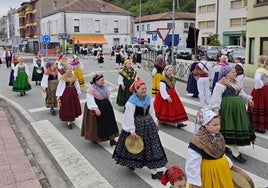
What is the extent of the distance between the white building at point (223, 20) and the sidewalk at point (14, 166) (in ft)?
145

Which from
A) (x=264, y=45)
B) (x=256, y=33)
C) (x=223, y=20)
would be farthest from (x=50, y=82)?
(x=223, y=20)

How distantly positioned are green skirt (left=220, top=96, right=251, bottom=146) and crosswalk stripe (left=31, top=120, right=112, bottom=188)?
2.36 metres

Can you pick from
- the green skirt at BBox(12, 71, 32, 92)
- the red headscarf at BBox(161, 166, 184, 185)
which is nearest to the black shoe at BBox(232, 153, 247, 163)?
the red headscarf at BBox(161, 166, 184, 185)

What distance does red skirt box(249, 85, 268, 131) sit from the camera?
333 inches

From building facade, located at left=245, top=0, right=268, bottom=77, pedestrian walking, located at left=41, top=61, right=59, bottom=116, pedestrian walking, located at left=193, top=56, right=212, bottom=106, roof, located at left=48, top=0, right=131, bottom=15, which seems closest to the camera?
pedestrian walking, located at left=41, top=61, right=59, bottom=116

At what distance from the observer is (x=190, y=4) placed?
80875mm

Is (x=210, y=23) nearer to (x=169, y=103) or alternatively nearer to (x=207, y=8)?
(x=207, y=8)

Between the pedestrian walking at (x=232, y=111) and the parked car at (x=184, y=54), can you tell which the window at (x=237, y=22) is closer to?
the parked car at (x=184, y=54)

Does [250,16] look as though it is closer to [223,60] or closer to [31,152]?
[223,60]

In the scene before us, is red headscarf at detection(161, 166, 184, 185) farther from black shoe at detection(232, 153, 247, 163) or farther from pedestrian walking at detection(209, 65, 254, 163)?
black shoe at detection(232, 153, 247, 163)

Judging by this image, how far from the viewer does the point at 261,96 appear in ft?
27.8

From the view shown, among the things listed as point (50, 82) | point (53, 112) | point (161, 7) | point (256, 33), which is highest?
point (161, 7)

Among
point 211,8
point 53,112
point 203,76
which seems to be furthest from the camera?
point 211,8

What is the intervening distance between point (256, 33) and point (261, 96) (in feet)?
39.7
